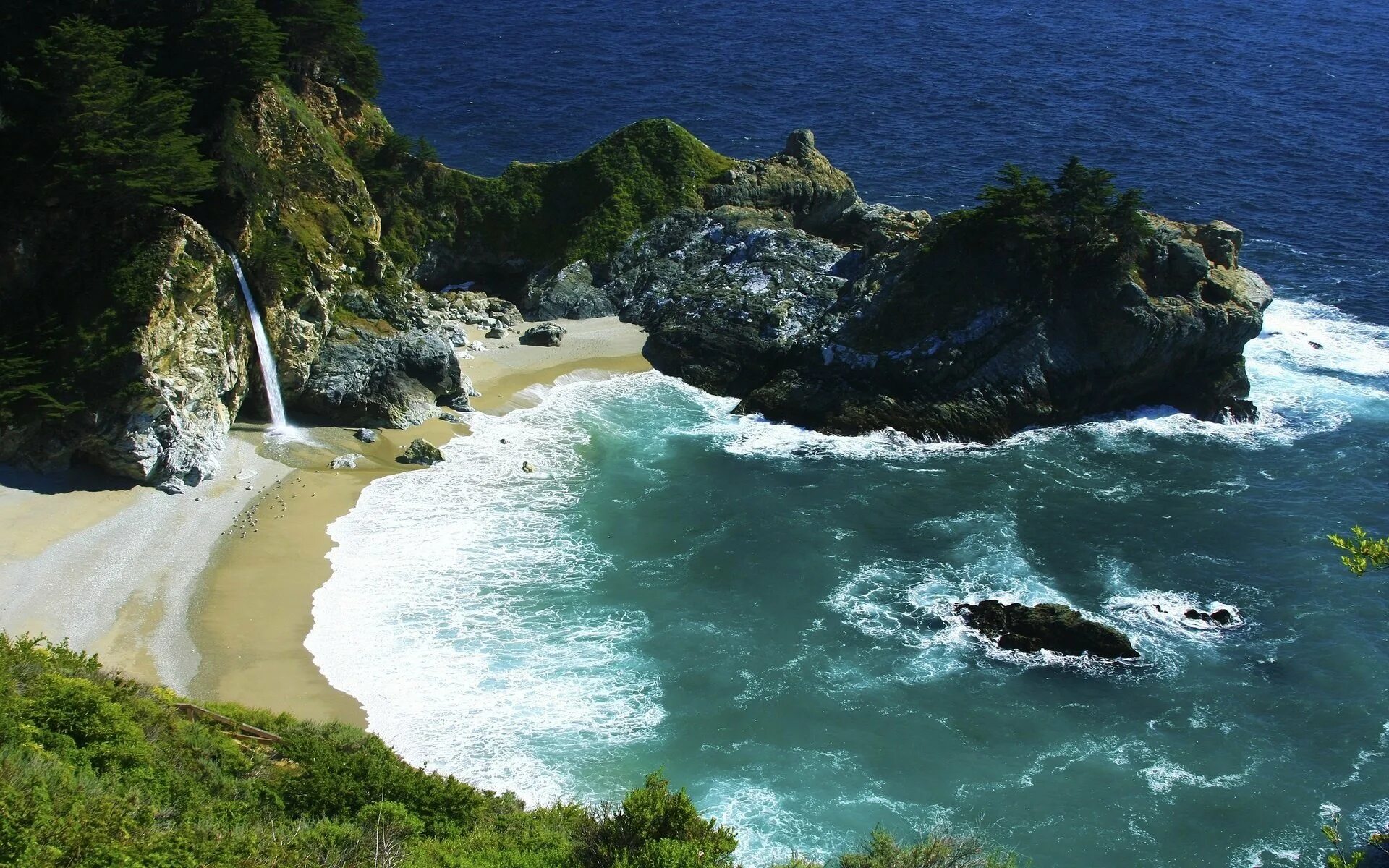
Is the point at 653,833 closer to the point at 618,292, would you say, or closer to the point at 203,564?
the point at 203,564

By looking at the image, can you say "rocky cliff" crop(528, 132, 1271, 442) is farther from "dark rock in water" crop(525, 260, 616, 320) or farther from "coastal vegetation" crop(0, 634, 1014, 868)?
"coastal vegetation" crop(0, 634, 1014, 868)

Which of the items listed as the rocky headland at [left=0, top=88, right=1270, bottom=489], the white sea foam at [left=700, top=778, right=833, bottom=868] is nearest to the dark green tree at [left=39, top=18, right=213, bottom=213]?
the rocky headland at [left=0, top=88, right=1270, bottom=489]

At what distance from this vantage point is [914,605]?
1511 inches

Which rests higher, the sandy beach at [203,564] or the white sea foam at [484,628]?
→ the sandy beach at [203,564]

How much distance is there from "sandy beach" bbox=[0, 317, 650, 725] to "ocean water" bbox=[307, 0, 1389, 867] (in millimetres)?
1206

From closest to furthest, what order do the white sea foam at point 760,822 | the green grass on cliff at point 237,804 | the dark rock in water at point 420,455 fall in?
the green grass on cliff at point 237,804
the white sea foam at point 760,822
the dark rock in water at point 420,455

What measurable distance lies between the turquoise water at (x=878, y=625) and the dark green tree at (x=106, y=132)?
42.0ft

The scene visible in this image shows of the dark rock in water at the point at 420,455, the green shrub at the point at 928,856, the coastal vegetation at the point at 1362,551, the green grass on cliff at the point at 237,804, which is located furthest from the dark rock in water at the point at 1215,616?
the dark rock in water at the point at 420,455

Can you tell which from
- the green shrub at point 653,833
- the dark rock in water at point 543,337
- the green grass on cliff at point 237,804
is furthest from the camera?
the dark rock in water at point 543,337

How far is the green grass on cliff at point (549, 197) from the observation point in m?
60.6

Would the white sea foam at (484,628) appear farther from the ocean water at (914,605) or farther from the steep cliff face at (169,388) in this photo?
the steep cliff face at (169,388)

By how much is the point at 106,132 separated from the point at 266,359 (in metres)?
9.54

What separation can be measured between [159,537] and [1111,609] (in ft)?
98.3

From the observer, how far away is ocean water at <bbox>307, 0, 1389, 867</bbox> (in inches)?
1216
